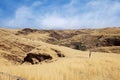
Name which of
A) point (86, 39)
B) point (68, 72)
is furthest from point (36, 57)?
point (86, 39)

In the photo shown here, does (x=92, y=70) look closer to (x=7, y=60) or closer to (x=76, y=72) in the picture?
(x=76, y=72)

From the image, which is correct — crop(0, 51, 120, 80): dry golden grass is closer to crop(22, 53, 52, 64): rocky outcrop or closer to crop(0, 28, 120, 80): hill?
crop(0, 28, 120, 80): hill

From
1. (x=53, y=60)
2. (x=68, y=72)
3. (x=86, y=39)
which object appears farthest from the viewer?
(x=86, y=39)

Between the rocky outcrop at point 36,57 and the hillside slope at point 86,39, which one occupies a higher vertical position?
the rocky outcrop at point 36,57

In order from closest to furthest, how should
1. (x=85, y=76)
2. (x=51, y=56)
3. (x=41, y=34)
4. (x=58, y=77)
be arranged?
(x=58, y=77) < (x=85, y=76) < (x=51, y=56) < (x=41, y=34)

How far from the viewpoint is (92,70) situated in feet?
44.8

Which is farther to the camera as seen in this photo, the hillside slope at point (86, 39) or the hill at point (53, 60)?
the hillside slope at point (86, 39)

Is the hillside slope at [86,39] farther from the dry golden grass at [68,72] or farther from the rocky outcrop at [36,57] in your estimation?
the dry golden grass at [68,72]

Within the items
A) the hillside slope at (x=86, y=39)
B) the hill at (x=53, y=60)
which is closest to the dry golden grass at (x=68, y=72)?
the hill at (x=53, y=60)

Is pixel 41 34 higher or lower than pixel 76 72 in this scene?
lower

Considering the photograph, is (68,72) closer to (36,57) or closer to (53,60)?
(53,60)

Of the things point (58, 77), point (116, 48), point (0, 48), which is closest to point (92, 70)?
point (58, 77)

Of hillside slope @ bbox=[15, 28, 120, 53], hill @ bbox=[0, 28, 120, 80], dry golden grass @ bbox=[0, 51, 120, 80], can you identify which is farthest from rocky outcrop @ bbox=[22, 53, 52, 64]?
hillside slope @ bbox=[15, 28, 120, 53]

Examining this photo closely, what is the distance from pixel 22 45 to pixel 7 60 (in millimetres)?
5068
